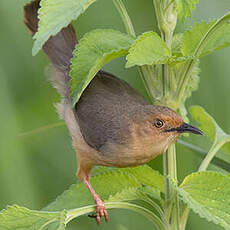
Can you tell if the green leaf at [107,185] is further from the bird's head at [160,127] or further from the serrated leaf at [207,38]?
the serrated leaf at [207,38]

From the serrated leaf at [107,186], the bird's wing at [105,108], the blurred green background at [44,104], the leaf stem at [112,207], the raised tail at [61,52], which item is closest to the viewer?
the leaf stem at [112,207]

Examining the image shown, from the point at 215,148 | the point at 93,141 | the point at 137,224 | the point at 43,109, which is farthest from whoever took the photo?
the point at 43,109

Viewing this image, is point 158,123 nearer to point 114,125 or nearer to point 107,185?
point 114,125

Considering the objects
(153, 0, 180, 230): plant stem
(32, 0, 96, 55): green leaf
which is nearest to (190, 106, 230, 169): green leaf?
(153, 0, 180, 230): plant stem

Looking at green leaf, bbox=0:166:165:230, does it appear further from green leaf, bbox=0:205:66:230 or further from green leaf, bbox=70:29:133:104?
green leaf, bbox=70:29:133:104

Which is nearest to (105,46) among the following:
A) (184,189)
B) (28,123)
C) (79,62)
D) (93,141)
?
(79,62)

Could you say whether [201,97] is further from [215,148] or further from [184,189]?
[184,189]

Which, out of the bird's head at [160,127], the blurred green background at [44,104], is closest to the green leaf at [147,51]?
the bird's head at [160,127]
